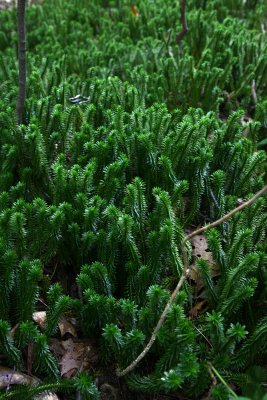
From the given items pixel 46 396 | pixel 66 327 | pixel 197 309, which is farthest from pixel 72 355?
pixel 197 309

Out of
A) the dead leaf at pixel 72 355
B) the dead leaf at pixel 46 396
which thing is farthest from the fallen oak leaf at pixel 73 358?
the dead leaf at pixel 46 396

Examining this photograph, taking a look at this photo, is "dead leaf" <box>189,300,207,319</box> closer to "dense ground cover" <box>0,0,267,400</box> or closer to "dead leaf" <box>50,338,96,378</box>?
"dense ground cover" <box>0,0,267,400</box>

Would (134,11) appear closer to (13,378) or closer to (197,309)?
(197,309)

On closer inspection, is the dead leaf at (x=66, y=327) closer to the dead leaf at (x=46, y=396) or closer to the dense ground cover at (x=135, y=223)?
the dense ground cover at (x=135, y=223)

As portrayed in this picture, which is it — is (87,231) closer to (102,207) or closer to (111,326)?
(102,207)

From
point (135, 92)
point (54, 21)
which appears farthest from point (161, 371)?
point (54, 21)

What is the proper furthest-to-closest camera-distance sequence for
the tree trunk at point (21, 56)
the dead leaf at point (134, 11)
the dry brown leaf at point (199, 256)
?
the dead leaf at point (134, 11) → the tree trunk at point (21, 56) → the dry brown leaf at point (199, 256)

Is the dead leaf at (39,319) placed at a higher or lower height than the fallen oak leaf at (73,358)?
higher
